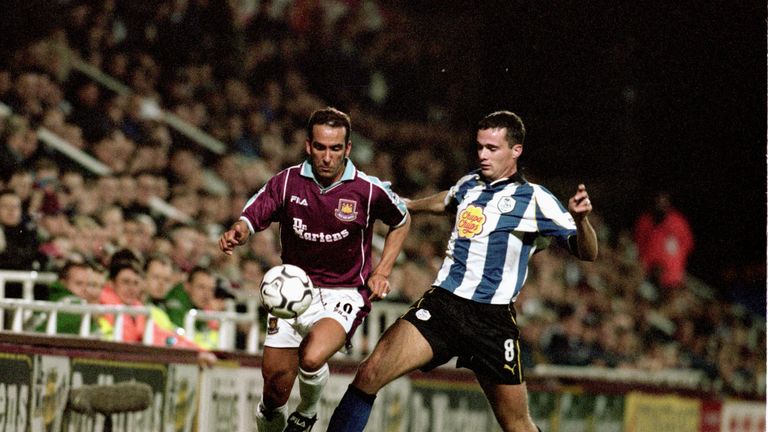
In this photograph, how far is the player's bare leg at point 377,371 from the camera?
285 inches

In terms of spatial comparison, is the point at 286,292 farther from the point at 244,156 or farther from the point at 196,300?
the point at 244,156

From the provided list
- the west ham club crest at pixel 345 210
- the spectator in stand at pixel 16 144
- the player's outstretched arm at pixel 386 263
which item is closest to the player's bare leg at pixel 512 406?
the player's outstretched arm at pixel 386 263

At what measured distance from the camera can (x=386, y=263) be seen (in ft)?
25.2

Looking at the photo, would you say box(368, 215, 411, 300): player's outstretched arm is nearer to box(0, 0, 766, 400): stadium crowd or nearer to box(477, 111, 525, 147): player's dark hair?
box(477, 111, 525, 147): player's dark hair

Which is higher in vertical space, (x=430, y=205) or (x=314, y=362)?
(x=430, y=205)

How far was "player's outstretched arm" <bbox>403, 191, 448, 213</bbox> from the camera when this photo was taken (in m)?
7.95

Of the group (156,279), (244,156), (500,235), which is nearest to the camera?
(500,235)

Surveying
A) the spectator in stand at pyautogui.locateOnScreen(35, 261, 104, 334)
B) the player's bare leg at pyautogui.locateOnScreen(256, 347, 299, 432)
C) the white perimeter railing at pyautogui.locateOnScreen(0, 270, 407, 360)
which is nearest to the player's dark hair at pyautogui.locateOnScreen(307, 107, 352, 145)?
the player's bare leg at pyautogui.locateOnScreen(256, 347, 299, 432)

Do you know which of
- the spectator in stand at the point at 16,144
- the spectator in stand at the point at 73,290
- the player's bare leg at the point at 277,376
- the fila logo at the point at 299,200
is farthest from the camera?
the spectator in stand at the point at 16,144

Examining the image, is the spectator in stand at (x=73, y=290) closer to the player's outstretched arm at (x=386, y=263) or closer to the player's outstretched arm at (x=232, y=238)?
the player's outstretched arm at (x=232, y=238)

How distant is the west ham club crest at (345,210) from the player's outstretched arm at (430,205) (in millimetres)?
496

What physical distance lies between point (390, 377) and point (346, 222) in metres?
0.94

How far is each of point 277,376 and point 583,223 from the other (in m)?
1.96

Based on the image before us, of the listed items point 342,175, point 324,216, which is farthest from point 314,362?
point 342,175
